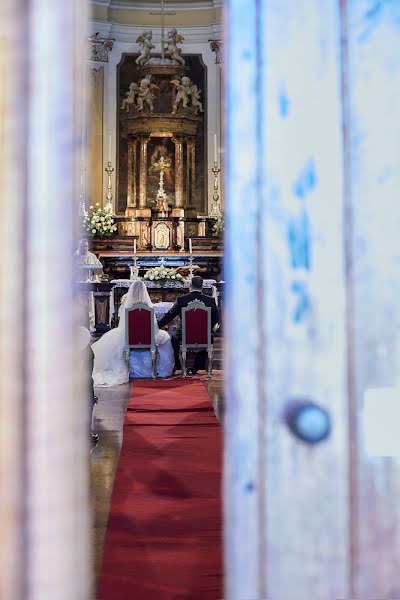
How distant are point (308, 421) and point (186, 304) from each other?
707 cm

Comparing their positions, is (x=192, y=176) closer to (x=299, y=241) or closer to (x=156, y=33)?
(x=156, y=33)

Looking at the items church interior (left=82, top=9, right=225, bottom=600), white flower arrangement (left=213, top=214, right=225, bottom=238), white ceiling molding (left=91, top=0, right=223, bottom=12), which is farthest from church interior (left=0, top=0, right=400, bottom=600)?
white ceiling molding (left=91, top=0, right=223, bottom=12)

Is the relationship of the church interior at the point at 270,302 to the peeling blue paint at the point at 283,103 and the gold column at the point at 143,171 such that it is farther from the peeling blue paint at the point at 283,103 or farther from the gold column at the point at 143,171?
the gold column at the point at 143,171

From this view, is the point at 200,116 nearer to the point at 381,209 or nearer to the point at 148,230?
the point at 148,230

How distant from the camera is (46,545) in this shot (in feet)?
4.33

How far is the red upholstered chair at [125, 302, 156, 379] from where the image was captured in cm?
828

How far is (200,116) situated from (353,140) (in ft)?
48.8

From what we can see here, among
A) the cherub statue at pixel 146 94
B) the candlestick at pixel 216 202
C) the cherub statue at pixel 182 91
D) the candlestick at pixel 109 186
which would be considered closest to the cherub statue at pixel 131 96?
the cherub statue at pixel 146 94

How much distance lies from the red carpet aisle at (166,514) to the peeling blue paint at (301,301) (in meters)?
1.41

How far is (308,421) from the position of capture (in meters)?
1.41

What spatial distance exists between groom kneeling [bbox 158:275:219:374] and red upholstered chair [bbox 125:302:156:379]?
321 millimetres

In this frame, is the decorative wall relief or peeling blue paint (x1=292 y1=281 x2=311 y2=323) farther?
the decorative wall relief

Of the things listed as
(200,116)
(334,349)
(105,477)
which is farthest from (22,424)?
(200,116)

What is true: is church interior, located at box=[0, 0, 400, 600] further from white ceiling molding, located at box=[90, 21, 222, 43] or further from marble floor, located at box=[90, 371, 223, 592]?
white ceiling molding, located at box=[90, 21, 222, 43]
